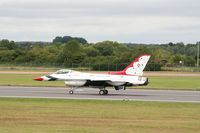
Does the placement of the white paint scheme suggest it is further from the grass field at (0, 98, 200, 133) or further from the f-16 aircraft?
the grass field at (0, 98, 200, 133)

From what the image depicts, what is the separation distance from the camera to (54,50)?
146 metres

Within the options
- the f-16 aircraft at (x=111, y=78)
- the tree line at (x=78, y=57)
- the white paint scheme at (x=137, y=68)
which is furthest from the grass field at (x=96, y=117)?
the tree line at (x=78, y=57)

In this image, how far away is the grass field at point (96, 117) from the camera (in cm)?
2197

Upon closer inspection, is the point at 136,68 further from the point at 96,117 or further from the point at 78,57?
the point at 78,57

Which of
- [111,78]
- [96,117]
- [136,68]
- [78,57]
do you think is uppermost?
[78,57]

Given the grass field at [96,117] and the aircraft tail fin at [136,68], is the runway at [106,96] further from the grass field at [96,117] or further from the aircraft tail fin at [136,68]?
the grass field at [96,117]

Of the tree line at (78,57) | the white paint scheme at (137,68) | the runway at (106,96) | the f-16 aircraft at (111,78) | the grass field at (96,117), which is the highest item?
the tree line at (78,57)

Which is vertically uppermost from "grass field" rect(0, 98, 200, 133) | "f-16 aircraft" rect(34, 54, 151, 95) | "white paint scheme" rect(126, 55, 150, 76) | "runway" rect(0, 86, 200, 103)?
"white paint scheme" rect(126, 55, 150, 76)

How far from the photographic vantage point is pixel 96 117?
85.3ft

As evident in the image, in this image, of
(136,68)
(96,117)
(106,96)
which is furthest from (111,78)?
(96,117)

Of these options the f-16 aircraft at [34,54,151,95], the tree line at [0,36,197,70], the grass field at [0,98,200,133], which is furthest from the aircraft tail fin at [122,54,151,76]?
the tree line at [0,36,197,70]

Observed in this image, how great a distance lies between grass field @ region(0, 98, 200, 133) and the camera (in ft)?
72.1

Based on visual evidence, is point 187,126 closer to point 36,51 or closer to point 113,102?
point 113,102

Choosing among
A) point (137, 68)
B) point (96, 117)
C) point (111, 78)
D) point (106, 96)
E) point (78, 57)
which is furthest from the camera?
point (78, 57)
